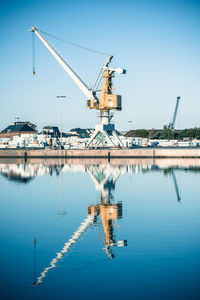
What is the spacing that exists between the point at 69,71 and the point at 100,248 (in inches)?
2815

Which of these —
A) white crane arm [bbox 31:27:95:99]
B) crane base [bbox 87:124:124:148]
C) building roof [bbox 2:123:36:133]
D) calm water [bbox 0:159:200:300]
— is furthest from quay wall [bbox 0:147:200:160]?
building roof [bbox 2:123:36:133]

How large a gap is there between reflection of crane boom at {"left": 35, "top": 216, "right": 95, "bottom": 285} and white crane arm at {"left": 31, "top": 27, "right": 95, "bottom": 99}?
60.3 metres

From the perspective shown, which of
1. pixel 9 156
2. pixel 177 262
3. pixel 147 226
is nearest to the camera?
pixel 177 262

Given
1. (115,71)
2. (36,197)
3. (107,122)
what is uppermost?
(115,71)

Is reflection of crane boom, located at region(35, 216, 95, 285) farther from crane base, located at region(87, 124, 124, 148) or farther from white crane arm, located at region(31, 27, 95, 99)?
white crane arm, located at region(31, 27, 95, 99)

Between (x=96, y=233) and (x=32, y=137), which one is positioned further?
(x=32, y=137)

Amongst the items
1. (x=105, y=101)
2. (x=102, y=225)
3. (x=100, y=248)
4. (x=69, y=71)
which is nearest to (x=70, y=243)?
(x=100, y=248)

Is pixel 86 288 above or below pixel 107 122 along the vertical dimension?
below

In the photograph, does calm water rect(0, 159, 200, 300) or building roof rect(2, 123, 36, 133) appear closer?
calm water rect(0, 159, 200, 300)

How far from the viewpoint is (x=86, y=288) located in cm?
888

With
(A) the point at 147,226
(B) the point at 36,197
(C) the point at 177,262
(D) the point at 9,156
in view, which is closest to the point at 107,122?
(D) the point at 9,156

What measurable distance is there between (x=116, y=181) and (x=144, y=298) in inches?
1065

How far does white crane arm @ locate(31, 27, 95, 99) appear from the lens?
76.9 meters

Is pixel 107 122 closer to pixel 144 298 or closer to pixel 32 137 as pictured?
pixel 32 137
